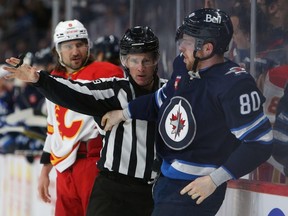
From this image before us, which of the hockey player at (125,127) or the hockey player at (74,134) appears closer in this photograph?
the hockey player at (125,127)

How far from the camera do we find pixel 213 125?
10.4ft

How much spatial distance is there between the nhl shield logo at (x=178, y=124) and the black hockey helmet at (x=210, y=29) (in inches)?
9.5

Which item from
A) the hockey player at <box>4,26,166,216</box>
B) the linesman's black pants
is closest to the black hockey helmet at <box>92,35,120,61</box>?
the hockey player at <box>4,26,166,216</box>

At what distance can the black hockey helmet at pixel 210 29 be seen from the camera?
10.4ft

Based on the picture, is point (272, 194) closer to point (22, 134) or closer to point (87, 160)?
point (87, 160)

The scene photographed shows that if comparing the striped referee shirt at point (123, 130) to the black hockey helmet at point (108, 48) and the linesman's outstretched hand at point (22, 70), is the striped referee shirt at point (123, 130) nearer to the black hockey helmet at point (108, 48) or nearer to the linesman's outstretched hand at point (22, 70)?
the linesman's outstretched hand at point (22, 70)

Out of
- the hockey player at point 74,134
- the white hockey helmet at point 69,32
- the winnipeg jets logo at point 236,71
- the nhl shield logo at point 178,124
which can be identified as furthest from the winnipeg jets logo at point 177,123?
the white hockey helmet at point 69,32

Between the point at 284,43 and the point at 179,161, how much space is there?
71 centimetres

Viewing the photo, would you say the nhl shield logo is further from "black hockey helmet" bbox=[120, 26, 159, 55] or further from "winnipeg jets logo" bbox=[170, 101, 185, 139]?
"black hockey helmet" bbox=[120, 26, 159, 55]

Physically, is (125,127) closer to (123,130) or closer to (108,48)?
(123,130)

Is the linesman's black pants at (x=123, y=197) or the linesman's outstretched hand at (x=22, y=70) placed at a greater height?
the linesman's outstretched hand at (x=22, y=70)

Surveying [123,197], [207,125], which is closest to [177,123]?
[207,125]

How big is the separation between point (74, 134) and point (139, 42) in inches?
33.1

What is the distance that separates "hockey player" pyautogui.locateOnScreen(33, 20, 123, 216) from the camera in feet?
14.3
